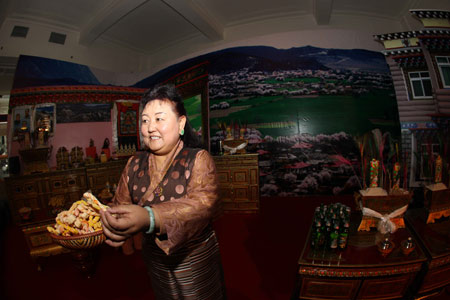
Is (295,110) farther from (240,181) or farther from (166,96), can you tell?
(166,96)

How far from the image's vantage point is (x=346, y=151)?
4121mm

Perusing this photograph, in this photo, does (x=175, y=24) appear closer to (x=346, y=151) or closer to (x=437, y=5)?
(x=437, y=5)

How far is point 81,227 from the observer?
4.02 ft

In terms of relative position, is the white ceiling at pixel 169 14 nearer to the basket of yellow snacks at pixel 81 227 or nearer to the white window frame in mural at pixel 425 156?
the white window frame in mural at pixel 425 156

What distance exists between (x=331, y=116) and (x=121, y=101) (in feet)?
15.9

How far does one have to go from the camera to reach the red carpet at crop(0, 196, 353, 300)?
2.31 meters

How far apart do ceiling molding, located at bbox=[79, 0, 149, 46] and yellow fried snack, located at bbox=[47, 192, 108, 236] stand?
297cm

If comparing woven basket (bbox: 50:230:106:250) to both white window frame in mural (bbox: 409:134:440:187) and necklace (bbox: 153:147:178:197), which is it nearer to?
necklace (bbox: 153:147:178:197)

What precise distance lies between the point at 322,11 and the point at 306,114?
223 centimetres

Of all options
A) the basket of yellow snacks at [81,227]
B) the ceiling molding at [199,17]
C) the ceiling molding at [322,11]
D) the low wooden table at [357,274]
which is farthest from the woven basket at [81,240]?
the ceiling molding at [199,17]

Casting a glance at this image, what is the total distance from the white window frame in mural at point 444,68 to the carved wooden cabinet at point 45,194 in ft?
15.1

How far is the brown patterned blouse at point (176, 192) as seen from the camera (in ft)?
2.99

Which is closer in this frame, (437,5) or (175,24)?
(437,5)

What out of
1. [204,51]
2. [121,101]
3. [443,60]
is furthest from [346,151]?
[121,101]
